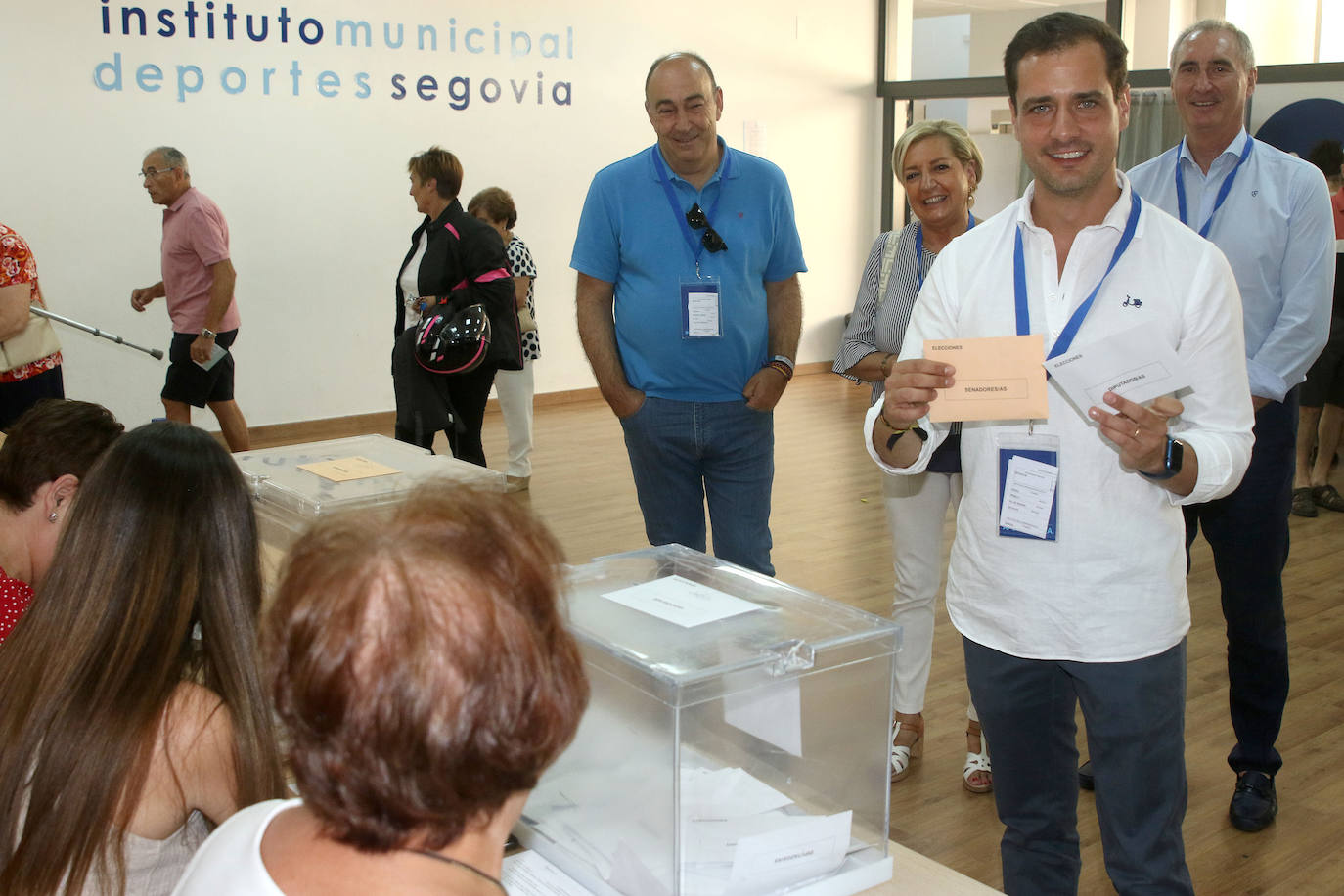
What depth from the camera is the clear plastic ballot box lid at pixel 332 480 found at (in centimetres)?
229

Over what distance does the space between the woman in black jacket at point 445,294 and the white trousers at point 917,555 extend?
2.54 meters

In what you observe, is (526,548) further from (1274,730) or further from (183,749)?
(1274,730)

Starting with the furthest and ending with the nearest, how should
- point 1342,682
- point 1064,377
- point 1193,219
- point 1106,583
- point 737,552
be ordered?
point 1342,682 < point 737,552 < point 1193,219 < point 1106,583 < point 1064,377

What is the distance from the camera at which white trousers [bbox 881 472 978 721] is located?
9.21ft

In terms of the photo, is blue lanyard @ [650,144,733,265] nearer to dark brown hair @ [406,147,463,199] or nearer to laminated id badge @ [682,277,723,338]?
laminated id badge @ [682,277,723,338]

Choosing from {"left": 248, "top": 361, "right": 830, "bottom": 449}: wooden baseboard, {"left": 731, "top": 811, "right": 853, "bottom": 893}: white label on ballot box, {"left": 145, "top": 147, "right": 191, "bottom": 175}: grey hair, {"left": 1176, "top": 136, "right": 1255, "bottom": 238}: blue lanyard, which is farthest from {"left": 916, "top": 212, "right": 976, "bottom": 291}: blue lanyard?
{"left": 248, "top": 361, "right": 830, "bottom": 449}: wooden baseboard

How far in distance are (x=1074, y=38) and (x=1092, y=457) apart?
616mm

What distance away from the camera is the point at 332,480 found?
2.45 metres

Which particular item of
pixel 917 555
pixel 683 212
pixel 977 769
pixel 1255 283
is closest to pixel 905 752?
pixel 977 769

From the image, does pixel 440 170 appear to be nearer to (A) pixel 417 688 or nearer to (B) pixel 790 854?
(B) pixel 790 854

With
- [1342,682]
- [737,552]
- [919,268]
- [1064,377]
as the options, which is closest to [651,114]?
[919,268]

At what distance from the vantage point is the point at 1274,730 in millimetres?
2682

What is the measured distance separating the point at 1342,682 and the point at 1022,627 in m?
2.37

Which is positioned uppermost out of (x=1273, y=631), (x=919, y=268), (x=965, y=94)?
(x=965, y=94)
